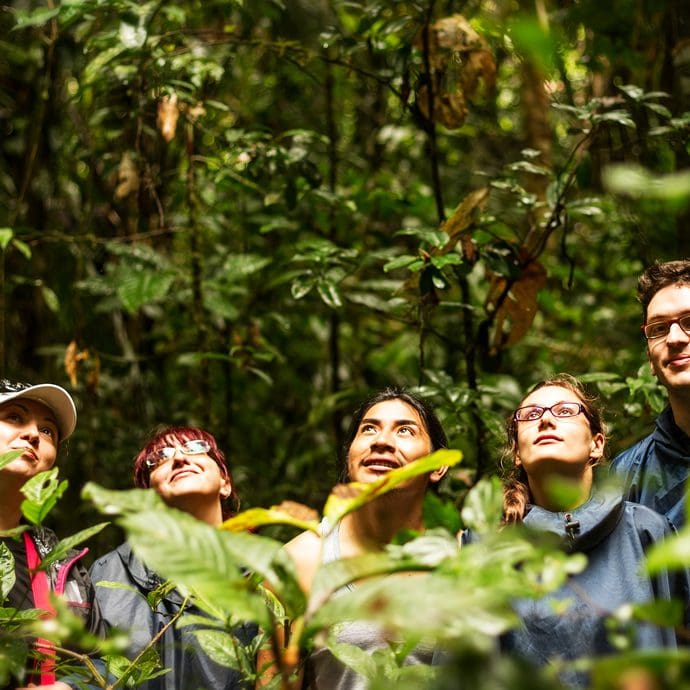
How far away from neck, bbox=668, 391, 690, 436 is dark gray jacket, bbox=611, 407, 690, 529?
34 millimetres

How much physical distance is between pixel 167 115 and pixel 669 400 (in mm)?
2267

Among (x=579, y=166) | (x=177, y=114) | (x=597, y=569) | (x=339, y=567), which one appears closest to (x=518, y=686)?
(x=339, y=567)

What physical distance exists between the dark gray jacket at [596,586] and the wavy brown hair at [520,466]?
0.05 m

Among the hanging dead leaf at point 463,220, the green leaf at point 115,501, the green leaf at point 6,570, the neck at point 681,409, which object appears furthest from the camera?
the hanging dead leaf at point 463,220

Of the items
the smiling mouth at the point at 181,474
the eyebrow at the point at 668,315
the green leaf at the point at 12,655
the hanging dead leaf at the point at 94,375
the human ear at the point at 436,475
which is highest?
the eyebrow at the point at 668,315

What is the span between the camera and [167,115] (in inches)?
136

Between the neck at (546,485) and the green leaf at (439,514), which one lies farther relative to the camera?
the neck at (546,485)

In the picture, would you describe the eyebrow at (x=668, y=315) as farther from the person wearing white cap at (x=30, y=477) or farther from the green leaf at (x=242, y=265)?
the green leaf at (x=242, y=265)

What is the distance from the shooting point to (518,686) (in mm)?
702

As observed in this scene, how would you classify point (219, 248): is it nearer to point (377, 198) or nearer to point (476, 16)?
point (377, 198)

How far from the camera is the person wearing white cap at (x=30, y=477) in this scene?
221 centimetres

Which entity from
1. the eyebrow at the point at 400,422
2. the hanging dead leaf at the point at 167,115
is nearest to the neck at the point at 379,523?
the eyebrow at the point at 400,422

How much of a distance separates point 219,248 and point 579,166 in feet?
6.53

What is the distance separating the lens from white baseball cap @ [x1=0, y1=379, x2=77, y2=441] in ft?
7.92
